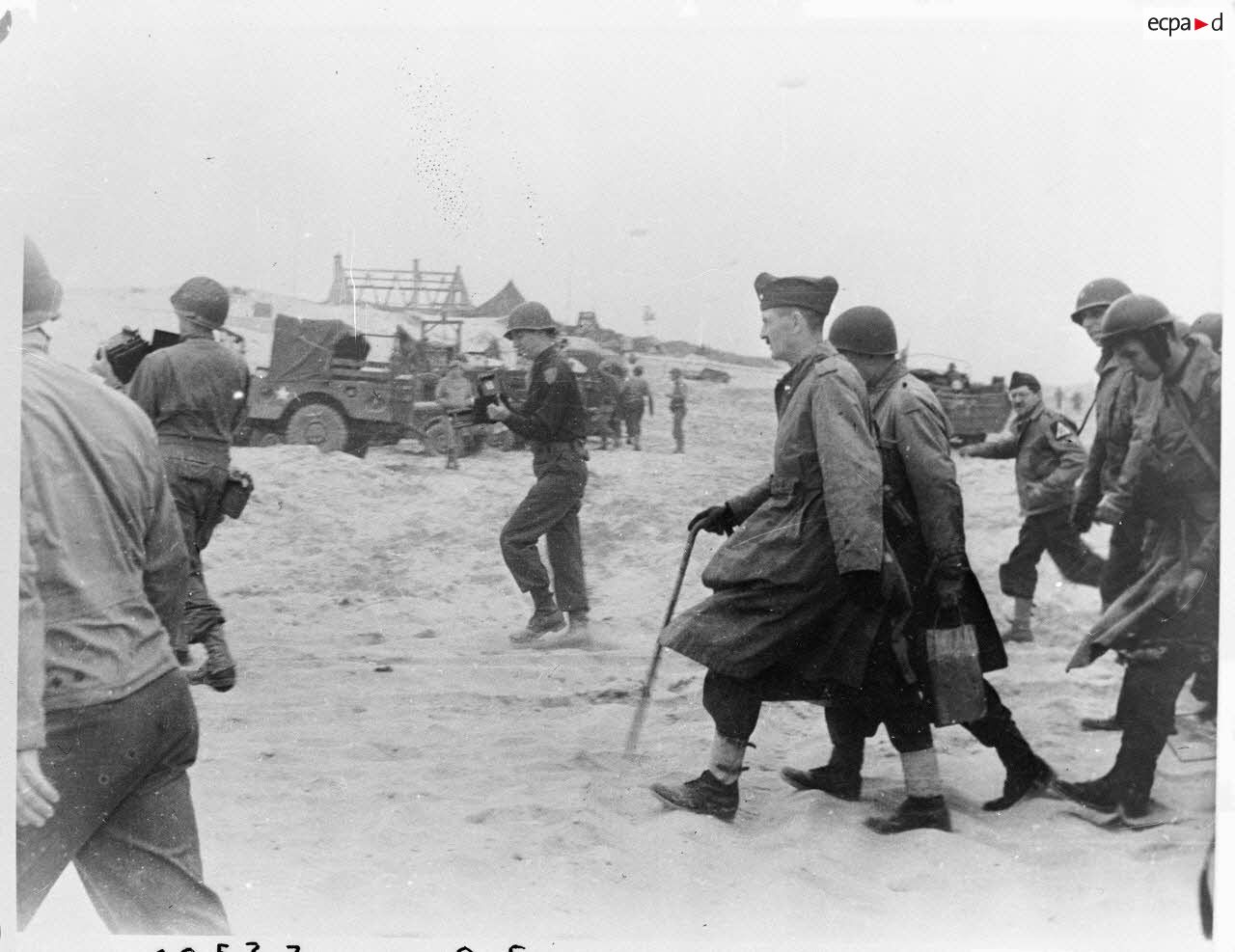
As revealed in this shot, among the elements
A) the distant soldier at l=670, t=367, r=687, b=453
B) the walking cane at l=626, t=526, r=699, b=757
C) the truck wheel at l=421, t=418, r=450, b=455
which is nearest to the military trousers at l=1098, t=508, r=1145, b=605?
the walking cane at l=626, t=526, r=699, b=757

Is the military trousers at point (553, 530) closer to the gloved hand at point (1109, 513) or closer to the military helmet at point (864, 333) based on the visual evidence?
the military helmet at point (864, 333)

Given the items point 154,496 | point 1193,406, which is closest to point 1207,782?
point 1193,406

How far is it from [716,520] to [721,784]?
809 mm

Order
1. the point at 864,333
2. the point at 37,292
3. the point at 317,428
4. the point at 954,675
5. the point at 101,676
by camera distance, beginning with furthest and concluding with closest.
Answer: the point at 317,428
the point at 864,333
the point at 954,675
the point at 37,292
the point at 101,676

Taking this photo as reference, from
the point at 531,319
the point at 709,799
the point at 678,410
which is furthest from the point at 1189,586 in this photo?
the point at 531,319

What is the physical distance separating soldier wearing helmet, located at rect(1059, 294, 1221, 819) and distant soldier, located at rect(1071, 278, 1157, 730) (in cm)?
9

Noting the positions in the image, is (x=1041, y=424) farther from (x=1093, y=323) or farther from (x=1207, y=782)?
(x=1207, y=782)

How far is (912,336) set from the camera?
13.9ft

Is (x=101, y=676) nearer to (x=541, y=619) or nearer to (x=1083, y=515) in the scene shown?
(x=541, y=619)

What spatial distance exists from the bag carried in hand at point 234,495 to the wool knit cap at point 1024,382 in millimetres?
2837

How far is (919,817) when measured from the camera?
11.9ft

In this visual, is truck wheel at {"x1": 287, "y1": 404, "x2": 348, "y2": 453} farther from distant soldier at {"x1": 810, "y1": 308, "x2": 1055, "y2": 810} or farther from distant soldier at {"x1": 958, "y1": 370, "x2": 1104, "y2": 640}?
distant soldier at {"x1": 958, "y1": 370, "x2": 1104, "y2": 640}

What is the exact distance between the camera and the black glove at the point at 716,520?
151 inches

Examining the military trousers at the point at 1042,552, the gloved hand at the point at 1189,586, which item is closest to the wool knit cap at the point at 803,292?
the gloved hand at the point at 1189,586
